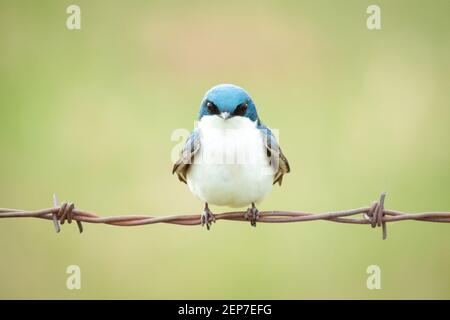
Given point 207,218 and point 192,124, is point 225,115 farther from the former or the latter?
point 192,124

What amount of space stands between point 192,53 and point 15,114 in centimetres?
191

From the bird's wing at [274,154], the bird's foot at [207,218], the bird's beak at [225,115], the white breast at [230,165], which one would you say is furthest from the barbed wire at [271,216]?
the bird's beak at [225,115]

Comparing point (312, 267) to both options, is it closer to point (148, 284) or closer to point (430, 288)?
point (430, 288)

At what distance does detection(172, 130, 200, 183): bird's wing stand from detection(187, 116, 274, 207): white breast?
1.0 inches

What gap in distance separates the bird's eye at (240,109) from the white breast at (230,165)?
35 mm

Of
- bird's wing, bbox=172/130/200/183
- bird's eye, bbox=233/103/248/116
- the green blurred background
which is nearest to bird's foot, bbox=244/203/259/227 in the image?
bird's wing, bbox=172/130/200/183

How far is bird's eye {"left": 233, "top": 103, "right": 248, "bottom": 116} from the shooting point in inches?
151

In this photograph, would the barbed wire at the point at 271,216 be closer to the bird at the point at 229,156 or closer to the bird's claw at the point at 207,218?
the bird's claw at the point at 207,218

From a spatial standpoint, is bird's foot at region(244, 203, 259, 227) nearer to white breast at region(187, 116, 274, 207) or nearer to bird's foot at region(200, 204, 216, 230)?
white breast at region(187, 116, 274, 207)

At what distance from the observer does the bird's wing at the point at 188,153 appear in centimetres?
382

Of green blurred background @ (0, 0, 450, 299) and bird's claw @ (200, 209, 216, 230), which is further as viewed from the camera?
green blurred background @ (0, 0, 450, 299)

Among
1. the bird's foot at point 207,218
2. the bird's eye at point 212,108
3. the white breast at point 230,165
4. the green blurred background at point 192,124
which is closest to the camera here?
the bird's foot at point 207,218

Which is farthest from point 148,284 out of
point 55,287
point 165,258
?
point 55,287

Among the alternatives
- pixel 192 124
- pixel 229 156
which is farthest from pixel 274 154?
pixel 192 124
